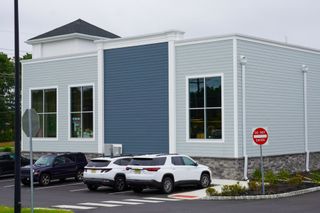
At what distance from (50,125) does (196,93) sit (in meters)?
11.8

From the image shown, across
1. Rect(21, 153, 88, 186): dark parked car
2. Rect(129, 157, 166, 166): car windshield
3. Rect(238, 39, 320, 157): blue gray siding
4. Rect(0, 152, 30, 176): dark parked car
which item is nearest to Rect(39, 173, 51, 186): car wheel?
Rect(21, 153, 88, 186): dark parked car

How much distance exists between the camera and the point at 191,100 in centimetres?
2959

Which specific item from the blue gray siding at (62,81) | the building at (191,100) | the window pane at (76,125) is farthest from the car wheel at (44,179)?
the window pane at (76,125)

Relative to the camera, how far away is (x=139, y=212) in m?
17.7

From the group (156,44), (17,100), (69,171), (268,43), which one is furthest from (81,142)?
(17,100)

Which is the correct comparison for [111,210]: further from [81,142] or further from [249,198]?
[81,142]

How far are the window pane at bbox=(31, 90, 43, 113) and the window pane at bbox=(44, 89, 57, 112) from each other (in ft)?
1.31

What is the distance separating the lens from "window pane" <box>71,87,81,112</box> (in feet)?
116

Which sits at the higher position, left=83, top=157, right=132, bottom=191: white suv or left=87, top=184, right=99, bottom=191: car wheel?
left=83, top=157, right=132, bottom=191: white suv

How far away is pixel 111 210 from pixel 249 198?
5.53 meters

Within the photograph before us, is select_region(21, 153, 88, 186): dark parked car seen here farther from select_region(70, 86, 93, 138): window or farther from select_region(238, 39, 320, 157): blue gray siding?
select_region(238, 39, 320, 157): blue gray siding

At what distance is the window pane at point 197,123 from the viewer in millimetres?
29156

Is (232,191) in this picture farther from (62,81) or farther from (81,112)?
(62,81)

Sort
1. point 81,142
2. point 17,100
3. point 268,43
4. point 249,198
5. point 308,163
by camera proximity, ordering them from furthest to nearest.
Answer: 1. point 81,142
2. point 308,163
3. point 268,43
4. point 249,198
5. point 17,100
